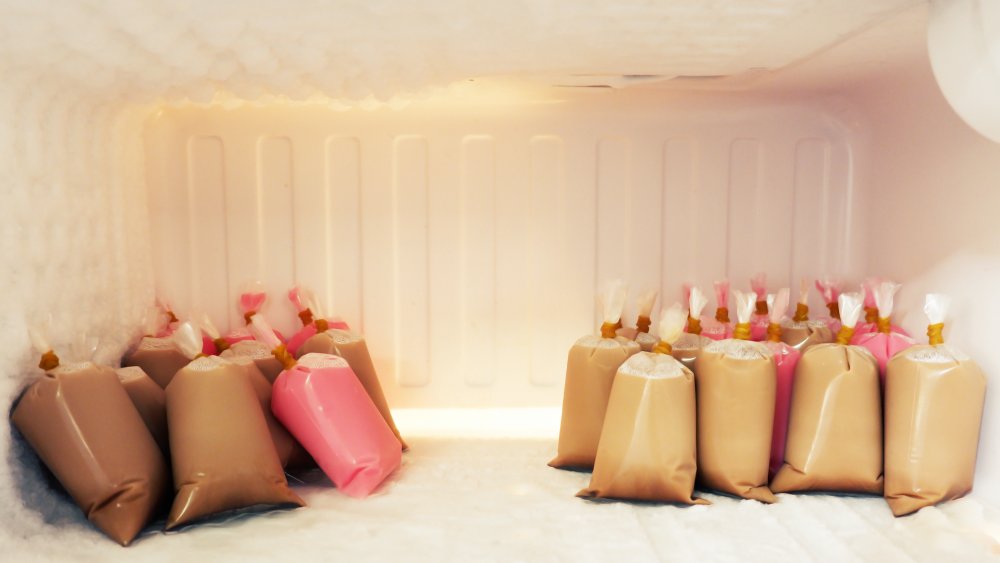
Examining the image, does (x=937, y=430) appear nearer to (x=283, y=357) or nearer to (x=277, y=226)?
(x=283, y=357)

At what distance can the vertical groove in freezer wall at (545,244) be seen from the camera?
4.45 ft

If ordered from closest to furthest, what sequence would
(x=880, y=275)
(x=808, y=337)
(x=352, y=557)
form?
(x=352, y=557), (x=808, y=337), (x=880, y=275)

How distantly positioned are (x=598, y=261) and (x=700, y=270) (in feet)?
0.69

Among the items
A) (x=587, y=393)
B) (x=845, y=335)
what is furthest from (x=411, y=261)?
(x=845, y=335)

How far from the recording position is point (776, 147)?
136cm

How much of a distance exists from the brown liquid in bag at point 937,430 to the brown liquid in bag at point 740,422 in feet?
0.59

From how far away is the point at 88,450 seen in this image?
0.87 m

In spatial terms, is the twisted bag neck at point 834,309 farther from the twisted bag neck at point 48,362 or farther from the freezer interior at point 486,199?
the twisted bag neck at point 48,362

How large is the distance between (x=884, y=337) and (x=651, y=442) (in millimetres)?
453

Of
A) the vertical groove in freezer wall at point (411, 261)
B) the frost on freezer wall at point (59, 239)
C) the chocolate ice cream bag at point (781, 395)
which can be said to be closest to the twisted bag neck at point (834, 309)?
the chocolate ice cream bag at point (781, 395)

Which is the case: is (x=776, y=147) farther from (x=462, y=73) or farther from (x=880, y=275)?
(x=462, y=73)

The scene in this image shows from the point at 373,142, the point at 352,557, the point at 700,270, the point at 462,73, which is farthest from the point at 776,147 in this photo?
the point at 352,557

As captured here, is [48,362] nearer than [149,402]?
Yes

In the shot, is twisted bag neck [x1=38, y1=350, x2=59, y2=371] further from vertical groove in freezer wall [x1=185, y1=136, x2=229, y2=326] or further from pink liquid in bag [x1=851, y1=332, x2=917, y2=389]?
pink liquid in bag [x1=851, y1=332, x2=917, y2=389]
